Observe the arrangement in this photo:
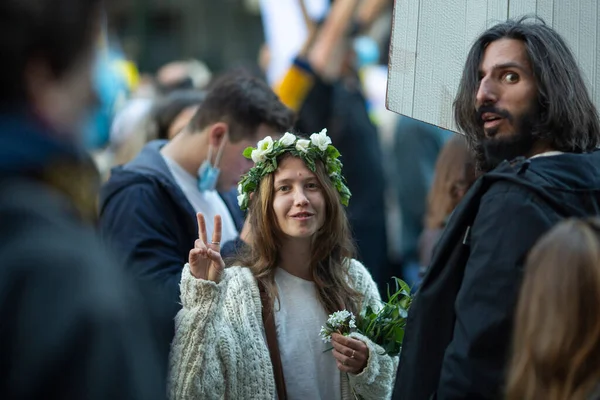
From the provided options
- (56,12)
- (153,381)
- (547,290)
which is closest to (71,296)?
(153,381)

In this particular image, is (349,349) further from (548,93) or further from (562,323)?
(562,323)

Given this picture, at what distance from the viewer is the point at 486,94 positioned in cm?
323

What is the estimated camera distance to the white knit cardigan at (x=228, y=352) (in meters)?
3.64

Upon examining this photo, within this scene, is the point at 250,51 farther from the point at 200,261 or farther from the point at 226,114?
the point at 200,261

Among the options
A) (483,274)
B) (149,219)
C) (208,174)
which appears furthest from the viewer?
(208,174)

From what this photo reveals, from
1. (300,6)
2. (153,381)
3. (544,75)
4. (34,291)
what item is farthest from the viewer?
(300,6)

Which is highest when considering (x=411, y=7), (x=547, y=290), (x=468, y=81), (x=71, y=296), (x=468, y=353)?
(x=411, y=7)

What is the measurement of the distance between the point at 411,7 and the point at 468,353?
4.99ft

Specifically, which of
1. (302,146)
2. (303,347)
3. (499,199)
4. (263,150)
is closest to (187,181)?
(263,150)

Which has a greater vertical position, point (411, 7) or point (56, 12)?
point (411, 7)

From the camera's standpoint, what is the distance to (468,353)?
2.76m

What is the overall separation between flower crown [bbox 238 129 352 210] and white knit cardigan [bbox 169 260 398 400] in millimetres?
506

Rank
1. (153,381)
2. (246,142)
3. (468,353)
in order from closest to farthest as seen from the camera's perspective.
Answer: (153,381), (468,353), (246,142)

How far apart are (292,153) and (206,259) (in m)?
0.72
